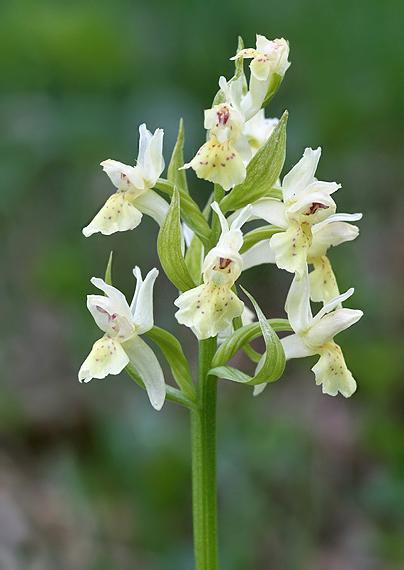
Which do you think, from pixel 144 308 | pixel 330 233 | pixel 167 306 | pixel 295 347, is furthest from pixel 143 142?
pixel 167 306

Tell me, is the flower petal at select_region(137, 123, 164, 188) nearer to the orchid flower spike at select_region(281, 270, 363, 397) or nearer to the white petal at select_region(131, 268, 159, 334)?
the white petal at select_region(131, 268, 159, 334)

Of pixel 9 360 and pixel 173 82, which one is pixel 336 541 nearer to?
pixel 9 360

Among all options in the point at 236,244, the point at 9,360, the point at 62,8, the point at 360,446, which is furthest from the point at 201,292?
the point at 62,8

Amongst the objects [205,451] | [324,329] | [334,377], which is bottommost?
[205,451]

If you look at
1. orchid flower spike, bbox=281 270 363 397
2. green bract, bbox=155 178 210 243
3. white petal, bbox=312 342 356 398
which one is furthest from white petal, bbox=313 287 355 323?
green bract, bbox=155 178 210 243

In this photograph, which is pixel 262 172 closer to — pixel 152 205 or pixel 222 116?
pixel 222 116

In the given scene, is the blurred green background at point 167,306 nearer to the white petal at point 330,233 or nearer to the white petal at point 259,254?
the white petal at point 259,254

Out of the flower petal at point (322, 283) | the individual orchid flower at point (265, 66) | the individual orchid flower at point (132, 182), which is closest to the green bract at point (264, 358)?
the flower petal at point (322, 283)
